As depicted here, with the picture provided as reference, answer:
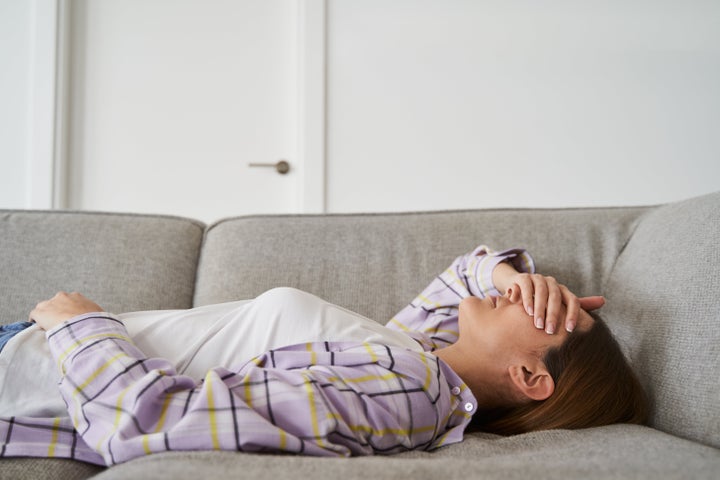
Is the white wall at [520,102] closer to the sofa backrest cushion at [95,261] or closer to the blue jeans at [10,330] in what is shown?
the sofa backrest cushion at [95,261]

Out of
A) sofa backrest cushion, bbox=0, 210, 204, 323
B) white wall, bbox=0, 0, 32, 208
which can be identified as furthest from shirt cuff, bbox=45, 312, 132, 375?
white wall, bbox=0, 0, 32, 208

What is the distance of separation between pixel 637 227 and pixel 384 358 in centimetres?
79

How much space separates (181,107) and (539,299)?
223 centimetres

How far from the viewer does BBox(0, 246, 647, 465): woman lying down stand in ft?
2.45

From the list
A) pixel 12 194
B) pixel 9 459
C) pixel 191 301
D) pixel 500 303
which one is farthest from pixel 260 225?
pixel 12 194

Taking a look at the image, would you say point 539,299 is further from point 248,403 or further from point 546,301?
point 248,403

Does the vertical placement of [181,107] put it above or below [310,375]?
above

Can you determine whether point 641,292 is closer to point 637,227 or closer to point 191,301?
point 637,227

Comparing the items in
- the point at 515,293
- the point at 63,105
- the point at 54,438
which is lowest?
the point at 54,438

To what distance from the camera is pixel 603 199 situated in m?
2.77

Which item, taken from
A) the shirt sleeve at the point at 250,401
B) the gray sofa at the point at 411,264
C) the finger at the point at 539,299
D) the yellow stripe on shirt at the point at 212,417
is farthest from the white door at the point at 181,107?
the yellow stripe on shirt at the point at 212,417

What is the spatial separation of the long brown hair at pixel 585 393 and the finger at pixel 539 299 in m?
0.06

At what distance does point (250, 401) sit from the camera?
0.77m

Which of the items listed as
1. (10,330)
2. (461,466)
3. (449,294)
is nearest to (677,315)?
(449,294)
